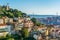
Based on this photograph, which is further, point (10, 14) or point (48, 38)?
point (10, 14)

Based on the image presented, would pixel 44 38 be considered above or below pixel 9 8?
below

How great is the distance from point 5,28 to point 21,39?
1.35 m

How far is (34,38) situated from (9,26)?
1447 millimetres

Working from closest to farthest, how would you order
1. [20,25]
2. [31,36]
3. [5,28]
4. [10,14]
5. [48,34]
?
[31,36] < [48,34] < [5,28] < [20,25] < [10,14]

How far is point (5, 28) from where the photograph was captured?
6.48m

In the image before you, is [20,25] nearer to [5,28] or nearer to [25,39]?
[5,28]

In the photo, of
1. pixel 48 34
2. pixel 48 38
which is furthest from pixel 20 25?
pixel 48 38

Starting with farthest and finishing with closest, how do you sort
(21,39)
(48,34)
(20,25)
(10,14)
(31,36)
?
(10,14), (20,25), (48,34), (31,36), (21,39)

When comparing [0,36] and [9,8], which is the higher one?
[9,8]

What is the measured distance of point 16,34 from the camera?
5648mm

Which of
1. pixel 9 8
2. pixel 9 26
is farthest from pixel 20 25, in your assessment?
pixel 9 8

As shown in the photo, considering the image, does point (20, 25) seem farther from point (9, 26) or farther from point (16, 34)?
point (16, 34)

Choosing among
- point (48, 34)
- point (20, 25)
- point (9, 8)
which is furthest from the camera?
point (9, 8)

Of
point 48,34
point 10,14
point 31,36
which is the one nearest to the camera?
point 31,36
